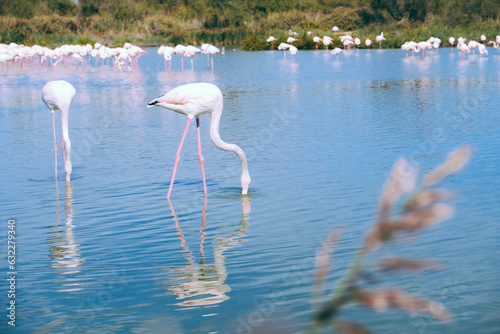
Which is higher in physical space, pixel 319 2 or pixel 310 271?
pixel 319 2

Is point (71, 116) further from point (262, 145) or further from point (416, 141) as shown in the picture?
point (416, 141)

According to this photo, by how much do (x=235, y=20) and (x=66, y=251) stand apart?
62188 mm

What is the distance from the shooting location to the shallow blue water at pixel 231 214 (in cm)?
441

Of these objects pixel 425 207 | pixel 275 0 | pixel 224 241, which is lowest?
pixel 224 241

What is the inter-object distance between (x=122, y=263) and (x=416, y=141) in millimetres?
6870

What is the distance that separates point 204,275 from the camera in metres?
5.18

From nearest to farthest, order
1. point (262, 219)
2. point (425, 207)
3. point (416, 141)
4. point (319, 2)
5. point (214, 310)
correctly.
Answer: point (425, 207), point (214, 310), point (262, 219), point (416, 141), point (319, 2)

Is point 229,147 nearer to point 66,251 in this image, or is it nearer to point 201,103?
point 201,103

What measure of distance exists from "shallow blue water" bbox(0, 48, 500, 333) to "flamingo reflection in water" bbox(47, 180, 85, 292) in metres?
0.02

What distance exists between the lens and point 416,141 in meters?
11.2

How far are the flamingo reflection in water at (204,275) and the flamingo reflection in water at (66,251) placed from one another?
0.75 m

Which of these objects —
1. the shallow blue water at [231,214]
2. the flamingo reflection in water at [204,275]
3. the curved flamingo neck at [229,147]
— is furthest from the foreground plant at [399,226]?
the curved flamingo neck at [229,147]

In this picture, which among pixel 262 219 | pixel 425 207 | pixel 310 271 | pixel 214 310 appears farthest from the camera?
pixel 262 219

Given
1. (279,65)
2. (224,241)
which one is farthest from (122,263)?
(279,65)
